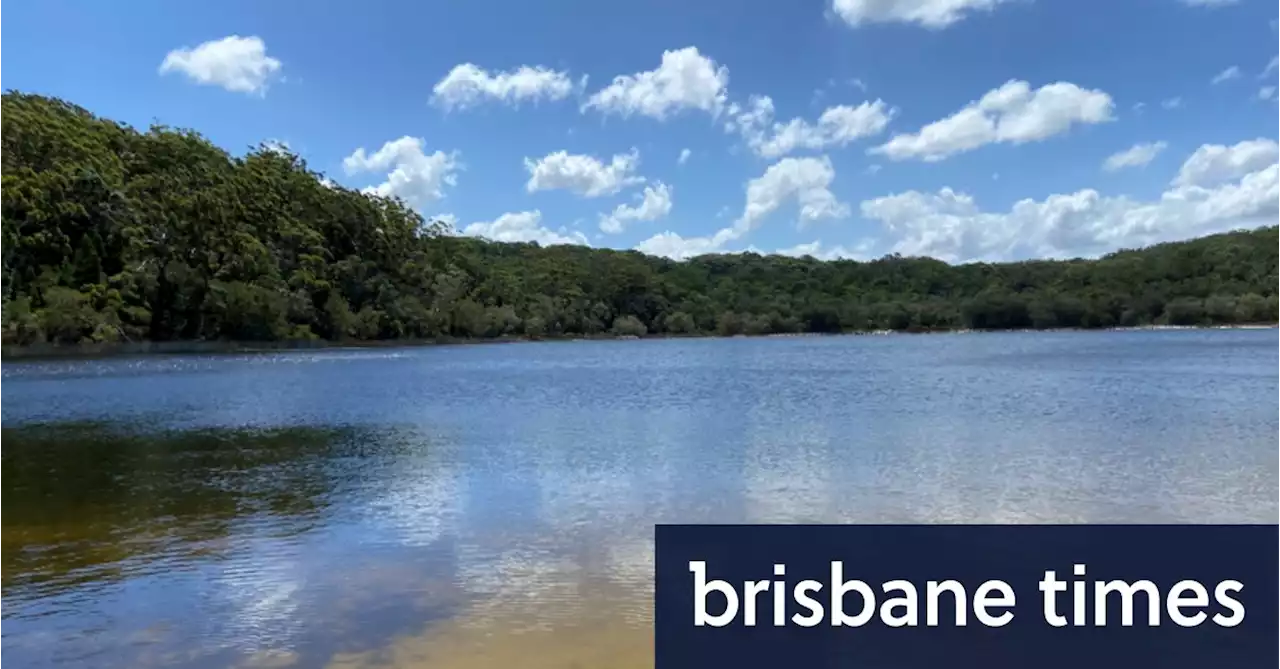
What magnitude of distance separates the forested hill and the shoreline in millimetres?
914

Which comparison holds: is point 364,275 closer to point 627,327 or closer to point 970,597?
point 627,327

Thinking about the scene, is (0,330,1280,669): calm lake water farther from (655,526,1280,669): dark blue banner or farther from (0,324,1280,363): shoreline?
(0,324,1280,363): shoreline

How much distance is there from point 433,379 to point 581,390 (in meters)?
10.4

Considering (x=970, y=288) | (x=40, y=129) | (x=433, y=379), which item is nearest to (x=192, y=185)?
(x=40, y=129)

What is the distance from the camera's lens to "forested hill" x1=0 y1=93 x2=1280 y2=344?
236 feet

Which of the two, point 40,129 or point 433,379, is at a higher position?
point 40,129

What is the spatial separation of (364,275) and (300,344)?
1487 cm

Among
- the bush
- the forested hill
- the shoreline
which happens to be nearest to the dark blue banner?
the shoreline

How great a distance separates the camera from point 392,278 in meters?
110

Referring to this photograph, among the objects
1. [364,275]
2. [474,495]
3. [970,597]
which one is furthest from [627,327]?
[970,597]

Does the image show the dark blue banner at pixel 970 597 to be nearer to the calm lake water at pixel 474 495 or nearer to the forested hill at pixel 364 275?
the calm lake water at pixel 474 495

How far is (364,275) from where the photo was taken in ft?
343

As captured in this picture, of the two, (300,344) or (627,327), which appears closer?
(300,344)

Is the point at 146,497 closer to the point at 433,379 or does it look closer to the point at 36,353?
the point at 433,379
